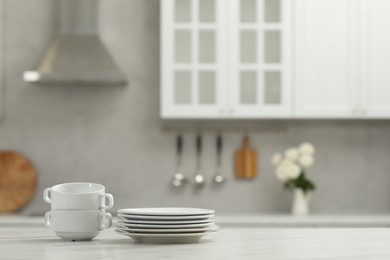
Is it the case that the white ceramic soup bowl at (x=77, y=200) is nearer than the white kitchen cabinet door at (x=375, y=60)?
Yes

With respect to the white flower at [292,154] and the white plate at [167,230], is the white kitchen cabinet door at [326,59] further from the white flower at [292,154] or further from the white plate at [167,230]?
the white plate at [167,230]

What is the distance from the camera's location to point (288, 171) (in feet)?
14.3

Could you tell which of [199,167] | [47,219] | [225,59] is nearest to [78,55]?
[225,59]

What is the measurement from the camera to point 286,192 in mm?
4645

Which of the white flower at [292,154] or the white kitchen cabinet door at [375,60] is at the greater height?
the white kitchen cabinet door at [375,60]

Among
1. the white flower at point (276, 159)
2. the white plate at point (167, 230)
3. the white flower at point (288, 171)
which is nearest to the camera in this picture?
the white plate at point (167, 230)

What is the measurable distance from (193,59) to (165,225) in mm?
2764

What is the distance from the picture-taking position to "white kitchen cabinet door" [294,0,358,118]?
4.34 m

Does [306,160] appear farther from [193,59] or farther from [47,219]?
[47,219]

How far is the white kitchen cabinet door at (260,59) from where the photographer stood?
14.3 ft

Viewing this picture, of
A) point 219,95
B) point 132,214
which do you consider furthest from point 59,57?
point 132,214

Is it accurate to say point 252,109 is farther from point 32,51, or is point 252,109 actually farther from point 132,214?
point 132,214

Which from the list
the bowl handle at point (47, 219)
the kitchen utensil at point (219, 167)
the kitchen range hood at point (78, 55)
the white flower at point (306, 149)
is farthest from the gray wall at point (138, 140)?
the bowl handle at point (47, 219)

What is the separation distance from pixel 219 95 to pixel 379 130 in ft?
3.49
